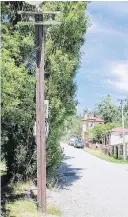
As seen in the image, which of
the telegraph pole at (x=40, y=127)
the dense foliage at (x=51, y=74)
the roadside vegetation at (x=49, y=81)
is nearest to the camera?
the telegraph pole at (x=40, y=127)

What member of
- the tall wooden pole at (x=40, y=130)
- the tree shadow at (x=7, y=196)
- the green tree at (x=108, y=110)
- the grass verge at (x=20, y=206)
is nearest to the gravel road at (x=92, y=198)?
the grass verge at (x=20, y=206)

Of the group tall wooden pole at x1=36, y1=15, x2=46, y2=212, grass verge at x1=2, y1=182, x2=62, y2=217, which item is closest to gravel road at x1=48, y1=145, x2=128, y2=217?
grass verge at x1=2, y1=182, x2=62, y2=217

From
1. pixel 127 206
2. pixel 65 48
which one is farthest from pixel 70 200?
pixel 65 48

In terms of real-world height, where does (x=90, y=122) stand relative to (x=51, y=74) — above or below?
above

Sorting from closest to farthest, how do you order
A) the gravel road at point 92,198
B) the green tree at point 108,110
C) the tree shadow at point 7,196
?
the tree shadow at point 7,196 < the gravel road at point 92,198 < the green tree at point 108,110

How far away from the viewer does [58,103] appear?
20.0 metres

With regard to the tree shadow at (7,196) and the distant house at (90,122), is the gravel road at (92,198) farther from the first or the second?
the distant house at (90,122)

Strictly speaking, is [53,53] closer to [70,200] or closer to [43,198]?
[70,200]

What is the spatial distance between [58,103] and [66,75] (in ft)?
3.84

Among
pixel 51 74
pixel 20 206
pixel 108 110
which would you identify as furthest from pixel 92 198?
pixel 108 110

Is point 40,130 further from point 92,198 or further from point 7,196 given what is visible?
point 92,198

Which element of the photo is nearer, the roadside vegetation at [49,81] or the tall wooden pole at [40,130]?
the tall wooden pole at [40,130]

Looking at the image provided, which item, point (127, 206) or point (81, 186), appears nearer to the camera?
point (127, 206)

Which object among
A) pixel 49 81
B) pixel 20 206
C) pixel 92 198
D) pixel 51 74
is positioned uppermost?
pixel 51 74
